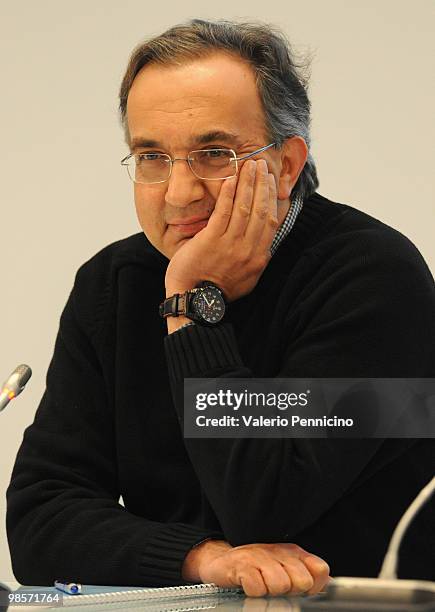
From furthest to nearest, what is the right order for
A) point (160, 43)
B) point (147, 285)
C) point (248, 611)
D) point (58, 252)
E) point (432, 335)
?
point (58, 252)
point (147, 285)
point (160, 43)
point (432, 335)
point (248, 611)

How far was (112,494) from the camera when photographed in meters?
1.82

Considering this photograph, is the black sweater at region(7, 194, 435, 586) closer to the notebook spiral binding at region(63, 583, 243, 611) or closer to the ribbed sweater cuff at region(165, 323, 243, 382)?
the ribbed sweater cuff at region(165, 323, 243, 382)

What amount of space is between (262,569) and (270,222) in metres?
0.56

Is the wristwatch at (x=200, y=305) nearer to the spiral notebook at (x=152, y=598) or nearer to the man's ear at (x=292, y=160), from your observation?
the man's ear at (x=292, y=160)

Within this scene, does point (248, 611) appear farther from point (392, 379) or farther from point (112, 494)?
point (112, 494)

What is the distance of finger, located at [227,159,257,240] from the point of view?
64.7 inches

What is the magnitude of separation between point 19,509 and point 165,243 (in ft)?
1.56

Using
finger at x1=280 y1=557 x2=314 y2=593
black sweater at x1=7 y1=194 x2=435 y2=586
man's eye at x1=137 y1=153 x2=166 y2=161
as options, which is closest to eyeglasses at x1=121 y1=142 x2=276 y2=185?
man's eye at x1=137 y1=153 x2=166 y2=161

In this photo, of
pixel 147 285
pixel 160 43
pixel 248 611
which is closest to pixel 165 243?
pixel 147 285

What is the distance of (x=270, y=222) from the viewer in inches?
65.7

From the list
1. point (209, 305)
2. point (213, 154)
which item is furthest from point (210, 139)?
point (209, 305)

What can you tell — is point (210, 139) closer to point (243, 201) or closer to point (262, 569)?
point (243, 201)

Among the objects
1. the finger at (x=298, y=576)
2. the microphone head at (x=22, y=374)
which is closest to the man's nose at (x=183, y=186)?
the microphone head at (x=22, y=374)

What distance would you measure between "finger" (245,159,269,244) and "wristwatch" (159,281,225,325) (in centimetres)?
10
